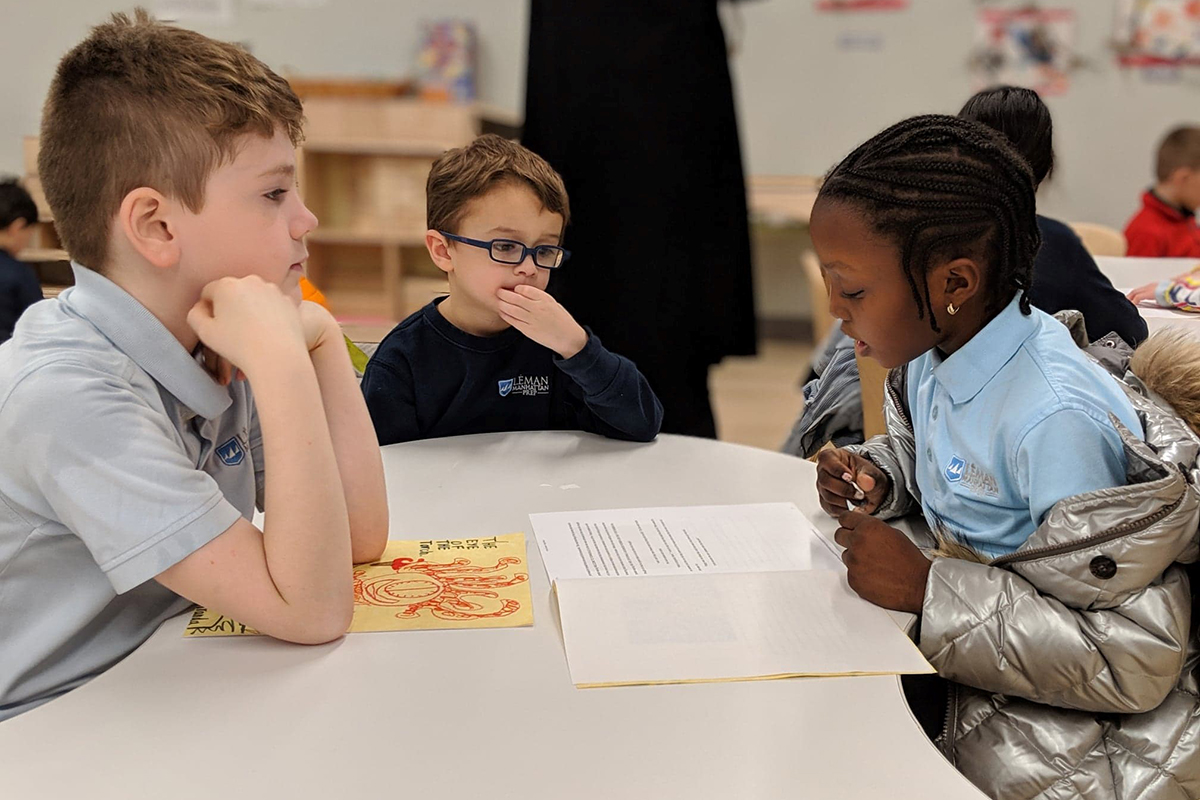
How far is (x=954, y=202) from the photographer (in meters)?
0.98

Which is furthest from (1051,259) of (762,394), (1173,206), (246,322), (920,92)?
(920,92)

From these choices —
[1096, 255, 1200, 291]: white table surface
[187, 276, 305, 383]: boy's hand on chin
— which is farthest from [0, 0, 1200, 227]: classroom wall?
[187, 276, 305, 383]: boy's hand on chin

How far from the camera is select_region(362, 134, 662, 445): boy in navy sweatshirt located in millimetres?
1446

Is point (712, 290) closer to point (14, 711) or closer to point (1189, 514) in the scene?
point (1189, 514)

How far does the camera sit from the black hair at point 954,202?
0.98 m

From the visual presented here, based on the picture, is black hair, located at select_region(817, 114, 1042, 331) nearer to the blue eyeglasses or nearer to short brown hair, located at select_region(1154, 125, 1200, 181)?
the blue eyeglasses

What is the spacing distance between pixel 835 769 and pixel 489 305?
957 mm

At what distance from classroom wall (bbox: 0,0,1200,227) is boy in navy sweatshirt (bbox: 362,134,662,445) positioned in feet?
12.7

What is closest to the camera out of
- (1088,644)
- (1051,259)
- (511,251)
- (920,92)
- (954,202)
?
(1088,644)

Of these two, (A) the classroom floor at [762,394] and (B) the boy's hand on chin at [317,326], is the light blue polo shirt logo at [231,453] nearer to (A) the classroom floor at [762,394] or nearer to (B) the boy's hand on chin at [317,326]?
(B) the boy's hand on chin at [317,326]

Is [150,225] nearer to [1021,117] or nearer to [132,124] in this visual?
[132,124]

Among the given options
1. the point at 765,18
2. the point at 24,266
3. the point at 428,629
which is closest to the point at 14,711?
the point at 428,629

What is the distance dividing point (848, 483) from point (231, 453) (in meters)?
0.63

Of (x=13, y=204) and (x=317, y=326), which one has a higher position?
(x=317, y=326)
